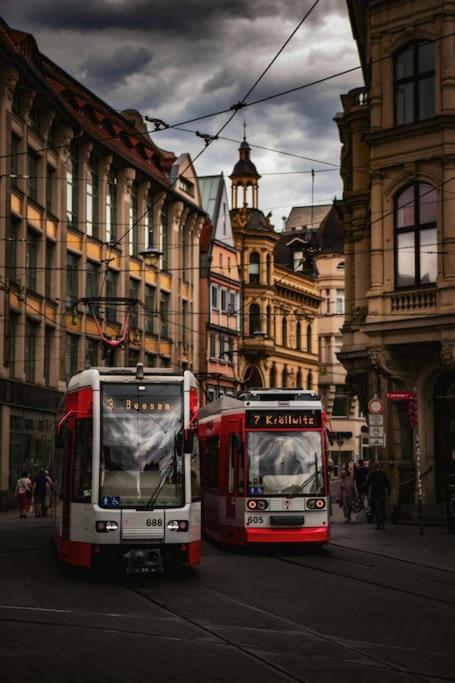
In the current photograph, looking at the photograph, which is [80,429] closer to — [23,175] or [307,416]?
[307,416]

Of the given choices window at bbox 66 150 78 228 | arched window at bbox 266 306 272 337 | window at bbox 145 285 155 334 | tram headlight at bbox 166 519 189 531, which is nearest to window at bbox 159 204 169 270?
window at bbox 145 285 155 334

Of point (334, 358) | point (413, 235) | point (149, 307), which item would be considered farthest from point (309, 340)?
point (413, 235)

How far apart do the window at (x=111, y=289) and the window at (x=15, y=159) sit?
11.7 metres

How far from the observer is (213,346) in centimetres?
7694

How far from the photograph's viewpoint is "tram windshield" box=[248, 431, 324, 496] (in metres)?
24.2

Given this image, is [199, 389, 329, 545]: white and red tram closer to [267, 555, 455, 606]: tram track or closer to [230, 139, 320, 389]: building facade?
[267, 555, 455, 606]: tram track

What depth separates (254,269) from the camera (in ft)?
285

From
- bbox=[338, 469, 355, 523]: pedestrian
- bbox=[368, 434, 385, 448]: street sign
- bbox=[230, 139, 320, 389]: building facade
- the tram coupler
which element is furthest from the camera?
bbox=[230, 139, 320, 389]: building facade

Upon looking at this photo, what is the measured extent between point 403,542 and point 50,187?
1070 inches

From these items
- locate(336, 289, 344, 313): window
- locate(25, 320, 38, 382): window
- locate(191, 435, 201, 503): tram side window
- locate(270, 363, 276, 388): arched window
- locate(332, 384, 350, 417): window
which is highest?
locate(336, 289, 344, 313): window

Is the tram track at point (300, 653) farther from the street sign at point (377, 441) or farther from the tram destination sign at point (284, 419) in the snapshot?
the street sign at point (377, 441)

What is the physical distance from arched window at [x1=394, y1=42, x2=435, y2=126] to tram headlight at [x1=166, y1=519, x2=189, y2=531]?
18899mm

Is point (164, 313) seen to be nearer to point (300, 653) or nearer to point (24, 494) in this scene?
point (24, 494)

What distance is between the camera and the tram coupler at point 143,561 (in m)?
17.8
